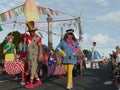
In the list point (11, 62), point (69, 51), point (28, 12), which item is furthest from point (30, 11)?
point (11, 62)

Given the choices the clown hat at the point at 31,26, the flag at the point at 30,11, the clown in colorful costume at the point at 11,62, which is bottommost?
the clown in colorful costume at the point at 11,62

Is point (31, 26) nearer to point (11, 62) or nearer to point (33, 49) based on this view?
point (33, 49)

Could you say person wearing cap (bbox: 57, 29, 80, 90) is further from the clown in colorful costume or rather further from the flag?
the clown in colorful costume

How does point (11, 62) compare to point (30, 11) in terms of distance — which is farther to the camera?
point (11, 62)

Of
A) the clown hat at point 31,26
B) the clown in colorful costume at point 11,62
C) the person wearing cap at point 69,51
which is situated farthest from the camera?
the clown in colorful costume at point 11,62

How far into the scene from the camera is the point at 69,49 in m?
12.9

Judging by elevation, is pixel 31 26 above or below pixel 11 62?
above

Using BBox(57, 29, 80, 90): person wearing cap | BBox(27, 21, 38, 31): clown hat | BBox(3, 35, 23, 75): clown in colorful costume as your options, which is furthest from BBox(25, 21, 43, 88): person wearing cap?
BBox(3, 35, 23, 75): clown in colorful costume

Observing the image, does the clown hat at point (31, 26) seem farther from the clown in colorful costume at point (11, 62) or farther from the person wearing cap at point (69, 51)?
the clown in colorful costume at point (11, 62)

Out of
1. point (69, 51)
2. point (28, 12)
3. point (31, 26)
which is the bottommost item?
point (69, 51)

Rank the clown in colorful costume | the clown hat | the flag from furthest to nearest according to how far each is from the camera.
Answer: the clown in colorful costume
the flag
the clown hat

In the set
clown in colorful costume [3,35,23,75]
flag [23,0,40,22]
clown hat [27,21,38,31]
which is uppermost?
flag [23,0,40,22]

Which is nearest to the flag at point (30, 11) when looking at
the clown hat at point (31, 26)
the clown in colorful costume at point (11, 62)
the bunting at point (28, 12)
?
the bunting at point (28, 12)

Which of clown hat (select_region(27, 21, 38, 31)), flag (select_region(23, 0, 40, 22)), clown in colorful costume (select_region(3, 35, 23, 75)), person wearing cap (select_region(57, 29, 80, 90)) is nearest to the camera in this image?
person wearing cap (select_region(57, 29, 80, 90))
